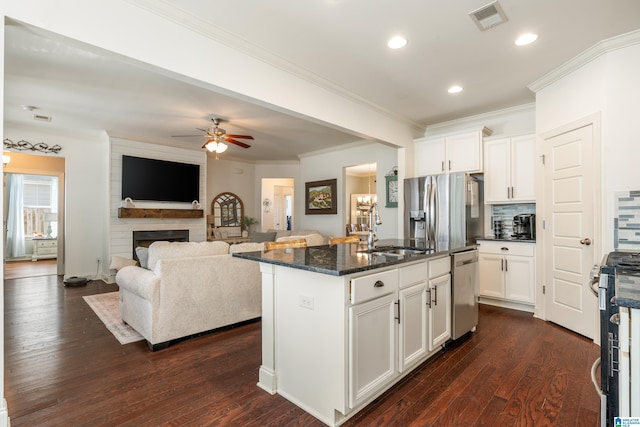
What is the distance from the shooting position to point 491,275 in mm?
4055

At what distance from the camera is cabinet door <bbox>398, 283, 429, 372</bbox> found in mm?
2145

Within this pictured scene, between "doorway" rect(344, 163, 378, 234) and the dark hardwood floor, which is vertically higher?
"doorway" rect(344, 163, 378, 234)

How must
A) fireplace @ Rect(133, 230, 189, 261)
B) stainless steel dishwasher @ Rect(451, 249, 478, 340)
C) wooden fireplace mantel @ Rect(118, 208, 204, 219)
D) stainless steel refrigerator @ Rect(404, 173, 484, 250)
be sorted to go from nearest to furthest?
1. stainless steel dishwasher @ Rect(451, 249, 478, 340)
2. stainless steel refrigerator @ Rect(404, 173, 484, 250)
3. wooden fireplace mantel @ Rect(118, 208, 204, 219)
4. fireplace @ Rect(133, 230, 189, 261)

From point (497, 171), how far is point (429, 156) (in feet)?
3.22

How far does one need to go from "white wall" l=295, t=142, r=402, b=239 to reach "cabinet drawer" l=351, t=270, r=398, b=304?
2.94 meters

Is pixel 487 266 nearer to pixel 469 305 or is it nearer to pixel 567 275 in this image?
pixel 567 275

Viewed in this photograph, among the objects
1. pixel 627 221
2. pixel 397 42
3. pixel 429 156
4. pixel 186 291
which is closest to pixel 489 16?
pixel 397 42

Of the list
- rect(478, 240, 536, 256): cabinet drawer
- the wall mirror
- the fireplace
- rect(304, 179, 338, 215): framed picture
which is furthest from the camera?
the wall mirror

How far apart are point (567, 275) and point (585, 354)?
34.7 inches

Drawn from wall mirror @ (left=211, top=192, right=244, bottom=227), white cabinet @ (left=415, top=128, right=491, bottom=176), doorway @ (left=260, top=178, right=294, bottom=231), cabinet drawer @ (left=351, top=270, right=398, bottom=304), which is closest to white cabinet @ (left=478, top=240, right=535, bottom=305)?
white cabinet @ (left=415, top=128, right=491, bottom=176)

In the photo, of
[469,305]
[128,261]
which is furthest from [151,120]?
[469,305]

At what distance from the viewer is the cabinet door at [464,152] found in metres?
4.27

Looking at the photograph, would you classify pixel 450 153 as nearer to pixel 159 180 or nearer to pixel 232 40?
pixel 232 40

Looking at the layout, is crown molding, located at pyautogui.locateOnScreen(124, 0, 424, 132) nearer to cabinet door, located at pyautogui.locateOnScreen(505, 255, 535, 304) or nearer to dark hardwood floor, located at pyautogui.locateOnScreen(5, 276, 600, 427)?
dark hardwood floor, located at pyautogui.locateOnScreen(5, 276, 600, 427)
